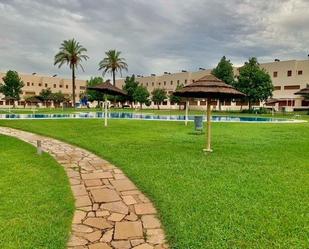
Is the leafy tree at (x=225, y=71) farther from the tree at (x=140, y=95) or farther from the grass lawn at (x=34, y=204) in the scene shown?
the grass lawn at (x=34, y=204)

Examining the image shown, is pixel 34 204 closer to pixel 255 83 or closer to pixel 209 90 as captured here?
pixel 209 90

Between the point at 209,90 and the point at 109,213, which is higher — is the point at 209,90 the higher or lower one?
the higher one

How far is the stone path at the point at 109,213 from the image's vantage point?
12.8 ft

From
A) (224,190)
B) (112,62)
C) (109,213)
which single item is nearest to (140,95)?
(112,62)

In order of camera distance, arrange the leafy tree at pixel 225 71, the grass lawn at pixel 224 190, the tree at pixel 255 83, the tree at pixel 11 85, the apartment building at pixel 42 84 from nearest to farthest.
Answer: the grass lawn at pixel 224 190 < the tree at pixel 255 83 < the leafy tree at pixel 225 71 < the tree at pixel 11 85 < the apartment building at pixel 42 84

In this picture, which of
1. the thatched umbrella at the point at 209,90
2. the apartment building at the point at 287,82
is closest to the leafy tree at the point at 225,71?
the apartment building at the point at 287,82

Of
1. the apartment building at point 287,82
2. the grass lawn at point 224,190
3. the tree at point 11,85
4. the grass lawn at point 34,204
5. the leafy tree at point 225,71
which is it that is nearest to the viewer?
the grass lawn at point 34,204

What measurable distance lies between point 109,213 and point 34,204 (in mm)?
1238

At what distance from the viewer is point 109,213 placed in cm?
482

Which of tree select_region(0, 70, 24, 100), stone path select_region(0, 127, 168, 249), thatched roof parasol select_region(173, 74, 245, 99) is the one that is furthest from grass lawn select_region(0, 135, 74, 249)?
tree select_region(0, 70, 24, 100)

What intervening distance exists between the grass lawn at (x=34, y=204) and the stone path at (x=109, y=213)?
18cm

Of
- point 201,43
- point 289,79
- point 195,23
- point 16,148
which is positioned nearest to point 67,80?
point 289,79

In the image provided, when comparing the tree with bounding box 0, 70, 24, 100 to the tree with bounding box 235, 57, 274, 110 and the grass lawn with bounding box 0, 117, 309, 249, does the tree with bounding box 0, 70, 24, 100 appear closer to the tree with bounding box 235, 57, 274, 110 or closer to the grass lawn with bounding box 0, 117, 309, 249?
the tree with bounding box 235, 57, 274, 110

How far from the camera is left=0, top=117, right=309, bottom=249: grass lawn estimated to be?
159 inches
